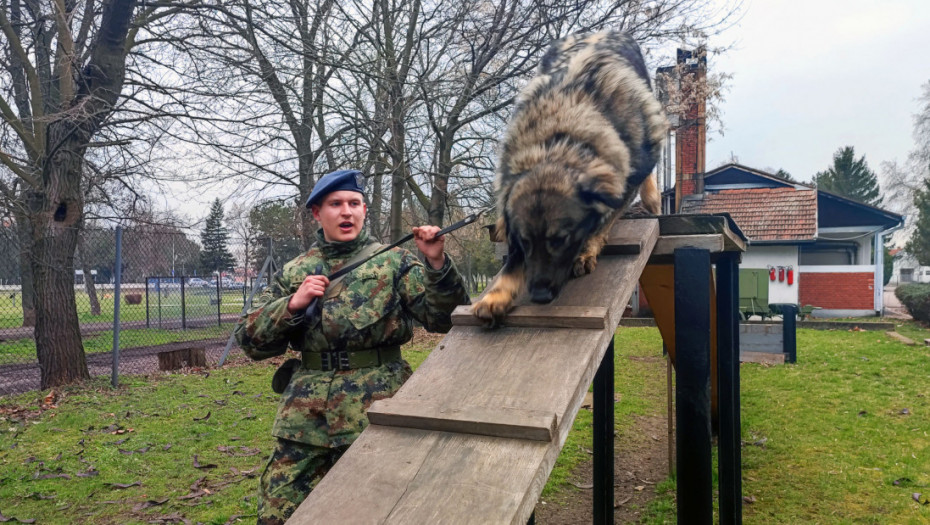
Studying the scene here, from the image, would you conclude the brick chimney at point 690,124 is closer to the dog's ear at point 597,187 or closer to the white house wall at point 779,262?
the white house wall at point 779,262

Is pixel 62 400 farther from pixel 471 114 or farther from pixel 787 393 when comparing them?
pixel 787 393

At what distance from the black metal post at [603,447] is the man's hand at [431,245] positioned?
1.77m

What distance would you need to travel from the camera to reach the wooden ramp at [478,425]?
60.1 inches

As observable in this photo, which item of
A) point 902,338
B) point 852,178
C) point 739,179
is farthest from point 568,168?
point 852,178

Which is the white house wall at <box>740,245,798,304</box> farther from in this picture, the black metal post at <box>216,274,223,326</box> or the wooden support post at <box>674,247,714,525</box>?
the wooden support post at <box>674,247,714,525</box>

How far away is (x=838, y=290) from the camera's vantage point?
2209 cm

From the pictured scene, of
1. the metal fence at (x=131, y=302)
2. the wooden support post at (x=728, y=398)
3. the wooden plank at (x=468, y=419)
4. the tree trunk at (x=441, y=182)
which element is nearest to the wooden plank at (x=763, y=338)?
the tree trunk at (x=441, y=182)

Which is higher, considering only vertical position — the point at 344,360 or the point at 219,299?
the point at 344,360

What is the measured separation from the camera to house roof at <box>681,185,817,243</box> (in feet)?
69.5

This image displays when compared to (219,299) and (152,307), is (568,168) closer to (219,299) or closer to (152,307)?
(219,299)

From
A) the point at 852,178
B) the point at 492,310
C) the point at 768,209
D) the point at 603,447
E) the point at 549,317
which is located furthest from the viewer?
the point at 852,178

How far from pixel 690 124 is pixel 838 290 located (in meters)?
12.7

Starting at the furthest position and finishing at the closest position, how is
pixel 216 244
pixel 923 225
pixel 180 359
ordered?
pixel 923 225 → pixel 216 244 → pixel 180 359

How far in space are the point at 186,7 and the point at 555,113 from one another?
7087 millimetres
